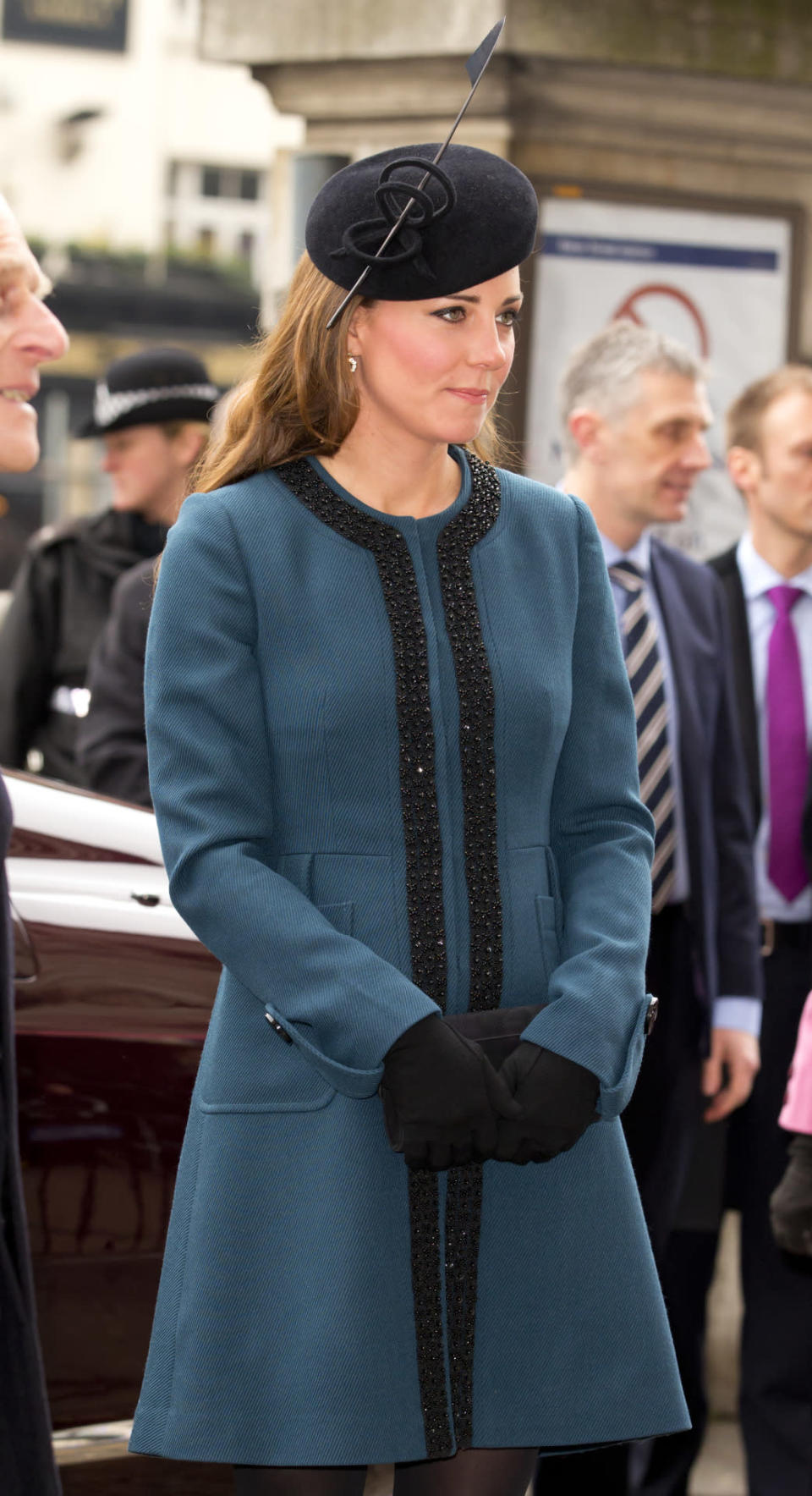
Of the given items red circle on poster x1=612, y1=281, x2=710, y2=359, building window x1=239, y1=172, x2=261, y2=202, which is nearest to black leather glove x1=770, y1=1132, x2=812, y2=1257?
red circle on poster x1=612, y1=281, x2=710, y2=359

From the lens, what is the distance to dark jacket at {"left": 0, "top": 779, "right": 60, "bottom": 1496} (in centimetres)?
252

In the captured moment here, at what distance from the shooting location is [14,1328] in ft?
8.27

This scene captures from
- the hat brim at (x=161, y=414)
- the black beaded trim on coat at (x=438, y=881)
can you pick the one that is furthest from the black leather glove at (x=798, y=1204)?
the hat brim at (x=161, y=414)

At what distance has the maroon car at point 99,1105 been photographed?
3.38 m

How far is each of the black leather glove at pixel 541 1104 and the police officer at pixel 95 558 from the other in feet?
11.0

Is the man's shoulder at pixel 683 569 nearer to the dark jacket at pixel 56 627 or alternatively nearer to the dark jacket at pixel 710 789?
the dark jacket at pixel 710 789

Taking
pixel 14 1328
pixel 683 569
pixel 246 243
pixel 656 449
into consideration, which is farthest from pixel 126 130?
pixel 14 1328

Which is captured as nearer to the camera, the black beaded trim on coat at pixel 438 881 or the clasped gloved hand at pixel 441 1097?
the clasped gloved hand at pixel 441 1097

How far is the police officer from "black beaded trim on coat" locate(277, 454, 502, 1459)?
3156 millimetres

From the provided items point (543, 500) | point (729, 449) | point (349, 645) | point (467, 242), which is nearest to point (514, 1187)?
point (349, 645)

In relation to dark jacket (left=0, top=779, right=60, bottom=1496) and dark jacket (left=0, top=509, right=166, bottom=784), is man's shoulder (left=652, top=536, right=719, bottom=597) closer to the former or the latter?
dark jacket (left=0, top=779, right=60, bottom=1496)

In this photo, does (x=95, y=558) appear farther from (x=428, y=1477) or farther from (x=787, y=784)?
(x=428, y=1477)

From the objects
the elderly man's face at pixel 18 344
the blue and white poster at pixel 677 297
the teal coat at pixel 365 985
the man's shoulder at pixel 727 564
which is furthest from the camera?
the blue and white poster at pixel 677 297

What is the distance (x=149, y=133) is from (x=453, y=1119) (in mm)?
35663
